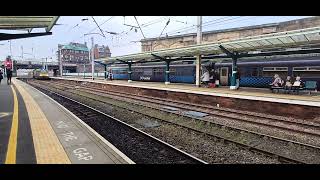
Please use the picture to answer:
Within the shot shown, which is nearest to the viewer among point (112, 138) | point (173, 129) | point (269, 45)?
point (112, 138)

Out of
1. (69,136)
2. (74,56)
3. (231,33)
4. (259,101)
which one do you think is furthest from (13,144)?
(74,56)

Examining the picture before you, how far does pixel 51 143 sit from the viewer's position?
7.78 m

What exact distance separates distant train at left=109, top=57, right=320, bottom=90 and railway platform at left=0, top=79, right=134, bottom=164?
15.2 m

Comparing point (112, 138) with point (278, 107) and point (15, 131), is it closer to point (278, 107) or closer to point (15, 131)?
point (15, 131)

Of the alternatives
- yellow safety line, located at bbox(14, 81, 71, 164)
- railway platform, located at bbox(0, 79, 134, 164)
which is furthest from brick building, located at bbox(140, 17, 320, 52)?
yellow safety line, located at bbox(14, 81, 71, 164)

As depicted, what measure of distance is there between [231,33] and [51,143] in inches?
1871

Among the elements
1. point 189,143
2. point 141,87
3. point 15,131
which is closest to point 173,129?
point 189,143

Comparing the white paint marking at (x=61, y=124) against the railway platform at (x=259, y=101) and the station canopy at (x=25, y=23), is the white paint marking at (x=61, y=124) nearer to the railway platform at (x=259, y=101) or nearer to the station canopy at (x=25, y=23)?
the station canopy at (x=25, y=23)

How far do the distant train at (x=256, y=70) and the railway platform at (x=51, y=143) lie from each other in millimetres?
15245

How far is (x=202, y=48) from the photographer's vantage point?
2050cm

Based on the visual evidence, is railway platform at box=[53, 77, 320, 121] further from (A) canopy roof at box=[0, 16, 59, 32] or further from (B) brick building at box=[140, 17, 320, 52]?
(B) brick building at box=[140, 17, 320, 52]

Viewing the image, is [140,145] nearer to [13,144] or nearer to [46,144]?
[46,144]

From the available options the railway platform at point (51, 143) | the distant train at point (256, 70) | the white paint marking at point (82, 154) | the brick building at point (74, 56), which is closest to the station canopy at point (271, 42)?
the distant train at point (256, 70)

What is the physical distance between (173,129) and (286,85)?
10.2 meters
